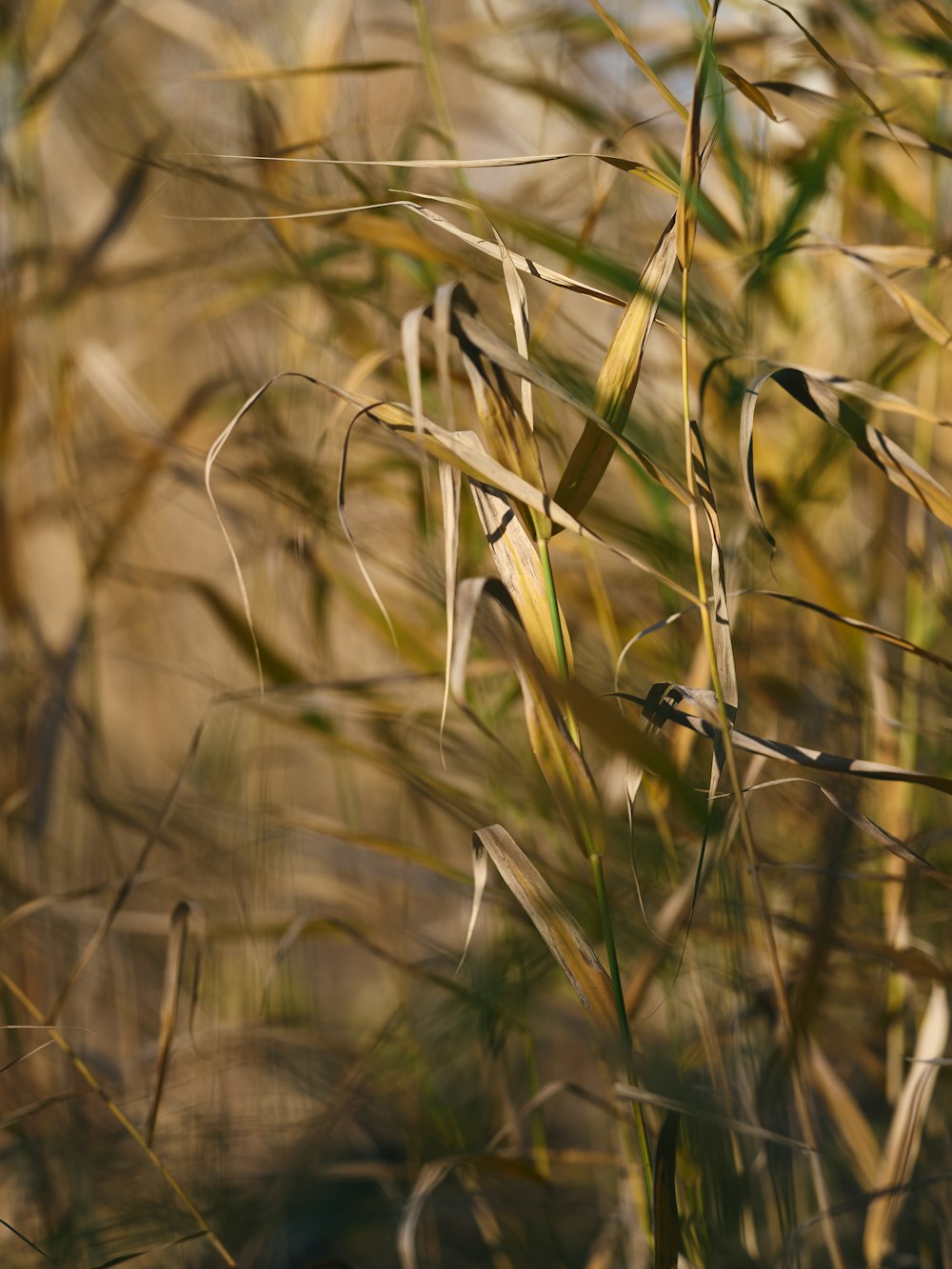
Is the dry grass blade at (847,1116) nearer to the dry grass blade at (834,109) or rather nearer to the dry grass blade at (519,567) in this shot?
the dry grass blade at (519,567)

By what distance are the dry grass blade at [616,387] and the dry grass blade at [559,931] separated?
0.11m

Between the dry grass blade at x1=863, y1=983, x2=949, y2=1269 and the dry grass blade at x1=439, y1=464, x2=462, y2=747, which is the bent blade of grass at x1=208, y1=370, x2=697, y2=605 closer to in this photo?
the dry grass blade at x1=439, y1=464, x2=462, y2=747

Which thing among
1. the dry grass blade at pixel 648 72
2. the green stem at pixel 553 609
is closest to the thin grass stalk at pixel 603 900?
the green stem at pixel 553 609

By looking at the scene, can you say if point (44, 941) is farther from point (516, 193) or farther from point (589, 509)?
point (516, 193)

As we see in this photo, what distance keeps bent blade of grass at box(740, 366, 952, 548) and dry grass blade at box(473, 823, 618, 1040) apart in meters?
0.13

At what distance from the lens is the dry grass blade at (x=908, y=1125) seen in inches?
15.4

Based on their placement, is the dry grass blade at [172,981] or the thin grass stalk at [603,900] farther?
the dry grass blade at [172,981]

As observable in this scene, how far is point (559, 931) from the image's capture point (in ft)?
0.97

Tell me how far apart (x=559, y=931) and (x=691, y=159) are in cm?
22

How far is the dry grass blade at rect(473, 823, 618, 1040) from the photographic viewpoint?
30 cm

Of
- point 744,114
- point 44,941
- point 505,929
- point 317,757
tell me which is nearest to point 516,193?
point 744,114

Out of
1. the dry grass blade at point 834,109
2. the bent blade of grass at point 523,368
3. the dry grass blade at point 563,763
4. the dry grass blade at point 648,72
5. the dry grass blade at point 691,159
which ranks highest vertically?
the dry grass blade at point 834,109

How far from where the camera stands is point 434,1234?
55 cm

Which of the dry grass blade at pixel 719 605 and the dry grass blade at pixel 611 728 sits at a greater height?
the dry grass blade at pixel 719 605
